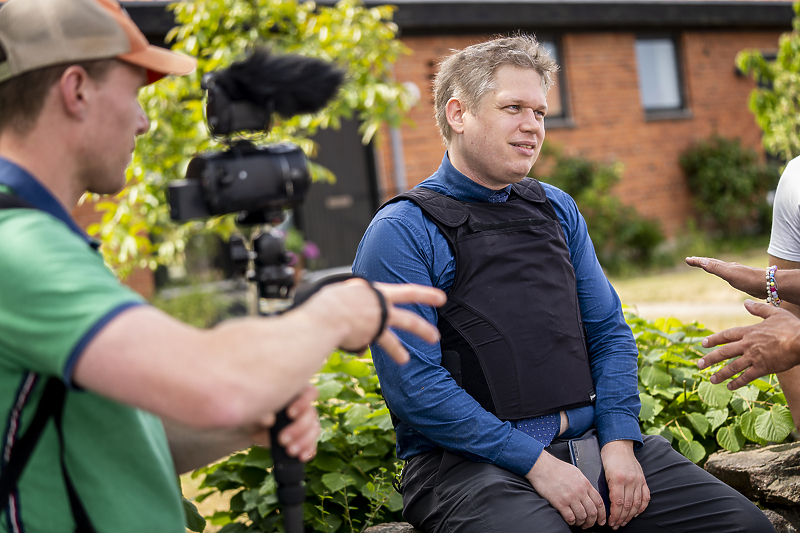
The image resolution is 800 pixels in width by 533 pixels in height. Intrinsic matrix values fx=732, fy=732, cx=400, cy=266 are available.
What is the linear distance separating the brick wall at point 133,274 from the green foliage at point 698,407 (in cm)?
662

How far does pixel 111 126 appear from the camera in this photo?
49.1 inches

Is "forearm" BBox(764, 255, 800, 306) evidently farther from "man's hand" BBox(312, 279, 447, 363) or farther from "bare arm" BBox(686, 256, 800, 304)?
"man's hand" BBox(312, 279, 447, 363)

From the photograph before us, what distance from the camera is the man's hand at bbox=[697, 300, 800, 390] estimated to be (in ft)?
6.31

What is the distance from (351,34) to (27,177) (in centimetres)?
431

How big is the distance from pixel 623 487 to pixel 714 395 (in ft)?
2.67

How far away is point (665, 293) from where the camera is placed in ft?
28.3

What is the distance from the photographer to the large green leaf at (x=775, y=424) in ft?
8.34

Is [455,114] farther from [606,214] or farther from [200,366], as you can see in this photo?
[606,214]

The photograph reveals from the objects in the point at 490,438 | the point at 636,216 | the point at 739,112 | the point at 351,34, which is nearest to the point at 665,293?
the point at 636,216

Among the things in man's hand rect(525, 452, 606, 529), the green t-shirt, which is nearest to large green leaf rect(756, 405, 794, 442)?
man's hand rect(525, 452, 606, 529)

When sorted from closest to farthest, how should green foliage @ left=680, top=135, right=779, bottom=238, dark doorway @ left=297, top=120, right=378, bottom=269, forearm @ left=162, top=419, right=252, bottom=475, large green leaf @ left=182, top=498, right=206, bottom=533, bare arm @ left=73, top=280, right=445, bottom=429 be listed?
bare arm @ left=73, top=280, right=445, bottom=429 → forearm @ left=162, top=419, right=252, bottom=475 → large green leaf @ left=182, top=498, right=206, bottom=533 → dark doorway @ left=297, top=120, right=378, bottom=269 → green foliage @ left=680, top=135, right=779, bottom=238

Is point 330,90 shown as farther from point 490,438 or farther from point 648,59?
point 648,59

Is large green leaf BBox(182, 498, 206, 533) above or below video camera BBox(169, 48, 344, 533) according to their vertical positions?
below

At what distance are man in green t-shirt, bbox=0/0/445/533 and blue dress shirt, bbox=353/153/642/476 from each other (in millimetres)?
703
